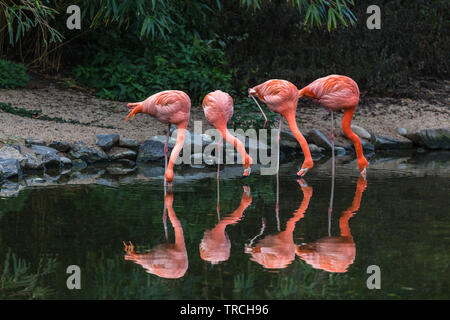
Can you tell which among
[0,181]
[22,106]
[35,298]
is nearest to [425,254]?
[35,298]

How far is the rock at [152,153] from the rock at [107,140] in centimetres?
38

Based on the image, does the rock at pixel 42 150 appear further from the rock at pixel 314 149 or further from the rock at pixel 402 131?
the rock at pixel 402 131

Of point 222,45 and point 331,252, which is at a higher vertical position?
point 222,45

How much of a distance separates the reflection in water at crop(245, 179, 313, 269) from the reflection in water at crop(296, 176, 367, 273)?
93 mm

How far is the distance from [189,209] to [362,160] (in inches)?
101

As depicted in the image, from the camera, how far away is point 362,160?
7.74 metres

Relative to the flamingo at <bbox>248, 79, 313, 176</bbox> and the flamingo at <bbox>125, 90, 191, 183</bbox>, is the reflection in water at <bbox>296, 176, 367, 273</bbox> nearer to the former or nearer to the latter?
the flamingo at <bbox>248, 79, 313, 176</bbox>

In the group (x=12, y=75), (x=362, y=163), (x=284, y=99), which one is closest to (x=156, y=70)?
(x=12, y=75)

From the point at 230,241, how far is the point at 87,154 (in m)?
4.51

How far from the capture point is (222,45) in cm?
1295

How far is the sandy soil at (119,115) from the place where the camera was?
945cm

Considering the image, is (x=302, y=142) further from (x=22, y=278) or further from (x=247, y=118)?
(x=22, y=278)

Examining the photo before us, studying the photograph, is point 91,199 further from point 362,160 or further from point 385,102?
point 385,102

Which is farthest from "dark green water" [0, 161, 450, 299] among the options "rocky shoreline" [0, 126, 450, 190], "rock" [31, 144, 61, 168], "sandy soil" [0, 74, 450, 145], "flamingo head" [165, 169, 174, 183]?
Answer: "sandy soil" [0, 74, 450, 145]
